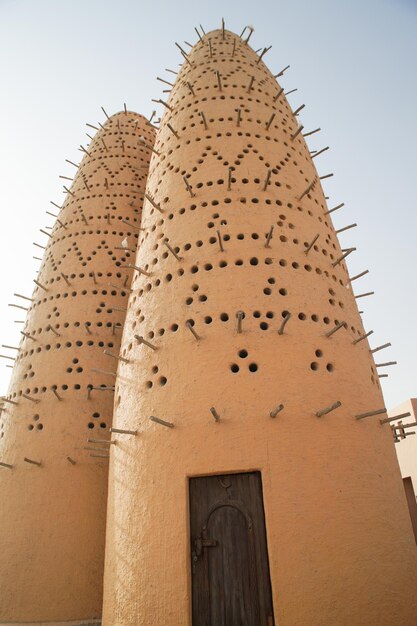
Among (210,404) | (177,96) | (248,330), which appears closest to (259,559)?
(210,404)

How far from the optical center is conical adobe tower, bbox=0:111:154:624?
8.13m

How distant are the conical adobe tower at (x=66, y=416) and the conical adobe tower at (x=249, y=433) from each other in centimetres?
139

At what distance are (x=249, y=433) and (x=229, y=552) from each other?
1.41 m

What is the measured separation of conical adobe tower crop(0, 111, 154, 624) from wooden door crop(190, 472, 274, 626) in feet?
7.74

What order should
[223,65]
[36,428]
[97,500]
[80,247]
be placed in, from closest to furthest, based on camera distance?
[97,500] → [36,428] → [223,65] → [80,247]

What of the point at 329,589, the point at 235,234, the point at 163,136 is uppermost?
the point at 163,136

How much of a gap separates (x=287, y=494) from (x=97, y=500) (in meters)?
4.92

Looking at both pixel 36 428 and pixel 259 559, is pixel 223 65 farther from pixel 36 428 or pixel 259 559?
pixel 259 559

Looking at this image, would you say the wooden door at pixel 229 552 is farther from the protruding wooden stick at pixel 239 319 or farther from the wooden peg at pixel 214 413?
the protruding wooden stick at pixel 239 319

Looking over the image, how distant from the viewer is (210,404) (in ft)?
19.4

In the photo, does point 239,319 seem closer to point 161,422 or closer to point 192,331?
point 192,331

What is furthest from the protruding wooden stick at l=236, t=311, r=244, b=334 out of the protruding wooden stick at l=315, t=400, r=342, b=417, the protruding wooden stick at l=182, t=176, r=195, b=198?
the protruding wooden stick at l=182, t=176, r=195, b=198

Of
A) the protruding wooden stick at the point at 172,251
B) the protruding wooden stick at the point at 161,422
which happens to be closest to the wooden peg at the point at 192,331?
the protruding wooden stick at the point at 161,422

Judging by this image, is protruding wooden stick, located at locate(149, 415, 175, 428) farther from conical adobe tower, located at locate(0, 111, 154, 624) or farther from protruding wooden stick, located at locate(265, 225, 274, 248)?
protruding wooden stick, located at locate(265, 225, 274, 248)
